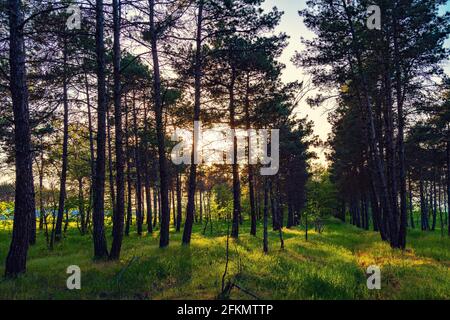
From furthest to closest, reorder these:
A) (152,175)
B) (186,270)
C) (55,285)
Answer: (152,175) → (186,270) → (55,285)

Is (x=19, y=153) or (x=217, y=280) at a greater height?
(x=19, y=153)

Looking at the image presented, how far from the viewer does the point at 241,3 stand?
50.7 feet

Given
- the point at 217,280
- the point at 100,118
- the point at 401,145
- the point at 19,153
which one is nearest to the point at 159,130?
the point at 100,118

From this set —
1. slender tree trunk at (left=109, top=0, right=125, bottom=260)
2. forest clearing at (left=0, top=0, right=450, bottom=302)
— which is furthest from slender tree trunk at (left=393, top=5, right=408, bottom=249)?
slender tree trunk at (left=109, top=0, right=125, bottom=260)

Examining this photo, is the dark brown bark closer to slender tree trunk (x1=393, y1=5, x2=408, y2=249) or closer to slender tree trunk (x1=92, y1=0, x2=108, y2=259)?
slender tree trunk (x1=92, y1=0, x2=108, y2=259)

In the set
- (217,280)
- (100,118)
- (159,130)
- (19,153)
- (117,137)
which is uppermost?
(100,118)

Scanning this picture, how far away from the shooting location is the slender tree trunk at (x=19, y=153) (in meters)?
8.26

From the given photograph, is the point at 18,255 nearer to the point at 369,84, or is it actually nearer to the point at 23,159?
the point at 23,159

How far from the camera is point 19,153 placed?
830cm

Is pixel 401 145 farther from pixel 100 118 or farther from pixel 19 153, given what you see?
pixel 19 153

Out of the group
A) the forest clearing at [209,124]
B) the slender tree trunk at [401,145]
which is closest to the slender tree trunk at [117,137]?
the forest clearing at [209,124]

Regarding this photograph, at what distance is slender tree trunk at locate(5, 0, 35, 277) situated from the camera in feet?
27.1
